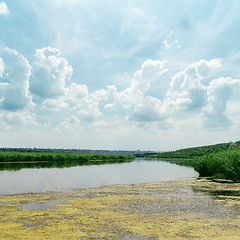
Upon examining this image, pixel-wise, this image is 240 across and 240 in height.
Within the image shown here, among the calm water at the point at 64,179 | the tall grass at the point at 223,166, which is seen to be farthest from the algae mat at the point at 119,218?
the tall grass at the point at 223,166

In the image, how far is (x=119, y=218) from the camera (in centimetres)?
1642

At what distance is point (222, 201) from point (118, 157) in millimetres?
156572

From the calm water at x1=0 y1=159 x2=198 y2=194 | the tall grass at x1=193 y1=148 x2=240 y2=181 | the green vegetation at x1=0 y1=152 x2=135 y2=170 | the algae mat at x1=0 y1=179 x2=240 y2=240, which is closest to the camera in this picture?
the algae mat at x1=0 y1=179 x2=240 y2=240

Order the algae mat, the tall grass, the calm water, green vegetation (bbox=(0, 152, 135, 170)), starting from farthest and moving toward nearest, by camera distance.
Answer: green vegetation (bbox=(0, 152, 135, 170)) < the tall grass < the calm water < the algae mat

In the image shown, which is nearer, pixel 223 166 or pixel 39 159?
pixel 223 166

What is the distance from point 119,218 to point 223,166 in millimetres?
29271

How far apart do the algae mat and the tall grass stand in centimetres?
1520

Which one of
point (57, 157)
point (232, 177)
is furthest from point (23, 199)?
point (57, 157)

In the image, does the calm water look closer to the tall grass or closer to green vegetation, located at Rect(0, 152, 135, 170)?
the tall grass

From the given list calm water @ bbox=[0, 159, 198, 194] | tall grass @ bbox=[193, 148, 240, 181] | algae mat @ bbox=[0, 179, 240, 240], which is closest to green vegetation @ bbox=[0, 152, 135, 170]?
calm water @ bbox=[0, 159, 198, 194]

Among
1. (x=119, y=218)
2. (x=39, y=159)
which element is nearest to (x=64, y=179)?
(x=119, y=218)

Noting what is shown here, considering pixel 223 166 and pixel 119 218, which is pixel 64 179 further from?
pixel 119 218

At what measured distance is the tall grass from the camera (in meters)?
37.7

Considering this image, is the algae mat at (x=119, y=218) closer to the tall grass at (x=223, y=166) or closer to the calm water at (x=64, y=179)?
the calm water at (x=64, y=179)
